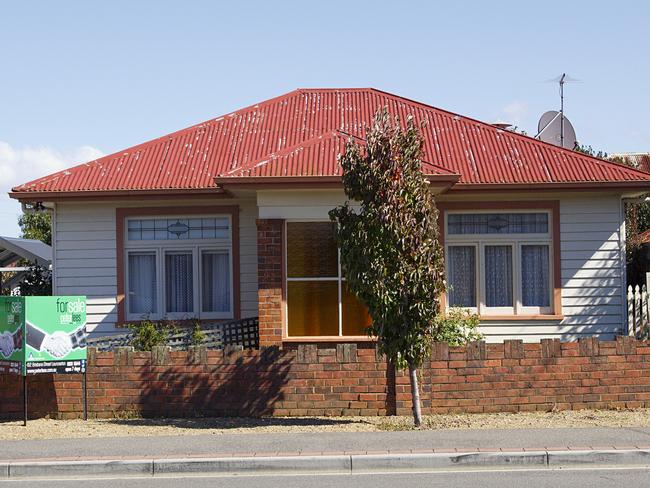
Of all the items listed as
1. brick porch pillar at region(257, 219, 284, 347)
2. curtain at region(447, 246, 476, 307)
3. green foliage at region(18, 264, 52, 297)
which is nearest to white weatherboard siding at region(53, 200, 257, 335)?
brick porch pillar at region(257, 219, 284, 347)

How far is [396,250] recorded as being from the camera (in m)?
11.9

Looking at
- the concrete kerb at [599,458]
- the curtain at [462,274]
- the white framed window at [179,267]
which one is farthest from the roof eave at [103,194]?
the concrete kerb at [599,458]

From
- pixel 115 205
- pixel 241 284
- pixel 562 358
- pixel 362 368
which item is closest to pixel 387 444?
pixel 362 368

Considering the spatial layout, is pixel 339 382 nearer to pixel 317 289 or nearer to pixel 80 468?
pixel 317 289

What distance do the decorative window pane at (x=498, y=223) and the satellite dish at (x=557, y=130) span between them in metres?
4.82

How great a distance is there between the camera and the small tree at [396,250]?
1187 cm

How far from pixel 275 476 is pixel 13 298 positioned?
5.08 metres

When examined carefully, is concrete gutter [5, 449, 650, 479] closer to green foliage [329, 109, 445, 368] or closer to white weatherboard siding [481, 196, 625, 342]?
green foliage [329, 109, 445, 368]

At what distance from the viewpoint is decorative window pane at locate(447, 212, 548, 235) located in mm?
17188

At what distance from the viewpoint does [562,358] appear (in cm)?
1289

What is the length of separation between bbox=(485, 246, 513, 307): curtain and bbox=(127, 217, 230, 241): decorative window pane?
4635 mm

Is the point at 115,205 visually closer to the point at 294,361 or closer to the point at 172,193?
the point at 172,193

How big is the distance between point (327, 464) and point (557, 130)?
13.6 m

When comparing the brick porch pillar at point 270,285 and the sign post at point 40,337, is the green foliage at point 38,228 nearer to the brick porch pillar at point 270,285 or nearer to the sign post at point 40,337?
the brick porch pillar at point 270,285
